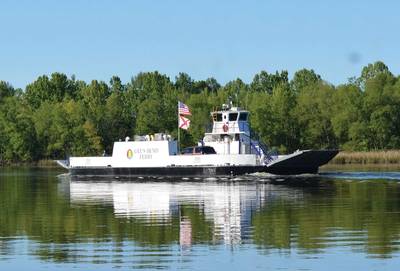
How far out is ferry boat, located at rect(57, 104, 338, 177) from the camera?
3184 inches

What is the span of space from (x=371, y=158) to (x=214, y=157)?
36170 mm

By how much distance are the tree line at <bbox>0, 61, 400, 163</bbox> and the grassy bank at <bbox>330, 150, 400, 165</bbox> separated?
38.4 feet

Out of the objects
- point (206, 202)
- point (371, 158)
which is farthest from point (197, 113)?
point (206, 202)

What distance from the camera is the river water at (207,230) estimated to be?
87.3 ft

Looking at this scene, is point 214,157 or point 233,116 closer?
point 214,157

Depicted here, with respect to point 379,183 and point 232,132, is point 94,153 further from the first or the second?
point 379,183

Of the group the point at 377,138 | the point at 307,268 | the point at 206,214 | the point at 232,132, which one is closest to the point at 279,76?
the point at 377,138

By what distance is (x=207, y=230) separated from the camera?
3503 cm

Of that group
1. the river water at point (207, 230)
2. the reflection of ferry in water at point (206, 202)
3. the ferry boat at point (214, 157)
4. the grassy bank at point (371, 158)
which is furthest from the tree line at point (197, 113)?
the river water at point (207, 230)

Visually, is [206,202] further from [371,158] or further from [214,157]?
[371,158]

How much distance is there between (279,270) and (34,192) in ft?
143

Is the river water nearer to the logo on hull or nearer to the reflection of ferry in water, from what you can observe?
the reflection of ferry in water

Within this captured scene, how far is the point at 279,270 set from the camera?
966 inches

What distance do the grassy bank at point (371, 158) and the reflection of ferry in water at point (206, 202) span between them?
137 ft
